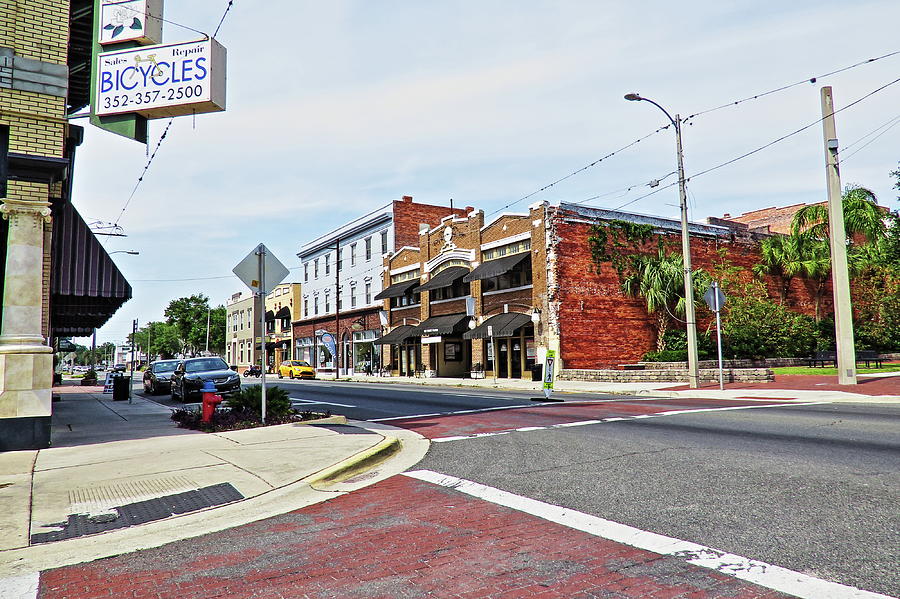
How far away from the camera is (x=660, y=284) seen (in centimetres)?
3130

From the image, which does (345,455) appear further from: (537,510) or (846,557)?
(846,557)

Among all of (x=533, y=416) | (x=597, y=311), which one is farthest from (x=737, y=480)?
(x=597, y=311)

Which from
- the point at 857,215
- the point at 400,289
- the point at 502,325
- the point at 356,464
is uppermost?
the point at 857,215

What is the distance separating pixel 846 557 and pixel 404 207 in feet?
149

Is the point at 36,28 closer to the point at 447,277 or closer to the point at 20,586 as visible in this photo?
the point at 20,586

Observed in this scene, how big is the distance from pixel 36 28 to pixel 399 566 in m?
10.6

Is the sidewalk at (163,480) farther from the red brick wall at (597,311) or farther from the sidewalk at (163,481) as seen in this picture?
the red brick wall at (597,311)

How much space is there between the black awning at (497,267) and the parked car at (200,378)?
14.9m

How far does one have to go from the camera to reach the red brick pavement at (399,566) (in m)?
3.81

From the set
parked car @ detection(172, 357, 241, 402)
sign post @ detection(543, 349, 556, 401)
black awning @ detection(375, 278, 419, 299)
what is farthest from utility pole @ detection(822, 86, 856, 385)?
black awning @ detection(375, 278, 419, 299)

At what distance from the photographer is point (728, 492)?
6.02 m

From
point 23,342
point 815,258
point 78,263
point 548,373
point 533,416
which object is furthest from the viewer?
point 815,258

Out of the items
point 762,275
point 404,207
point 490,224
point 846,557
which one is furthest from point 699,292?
point 846,557

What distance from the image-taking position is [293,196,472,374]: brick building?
4831 centimetres
